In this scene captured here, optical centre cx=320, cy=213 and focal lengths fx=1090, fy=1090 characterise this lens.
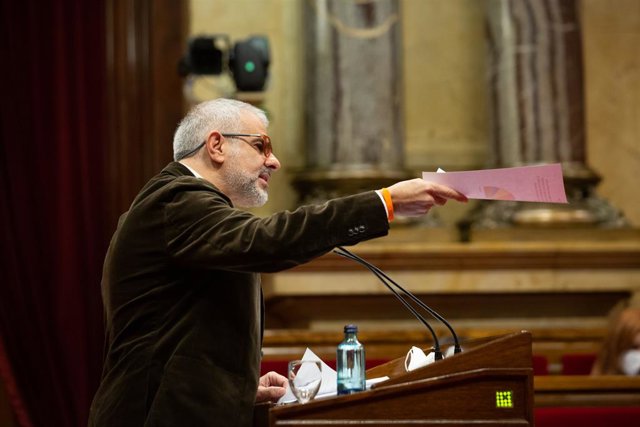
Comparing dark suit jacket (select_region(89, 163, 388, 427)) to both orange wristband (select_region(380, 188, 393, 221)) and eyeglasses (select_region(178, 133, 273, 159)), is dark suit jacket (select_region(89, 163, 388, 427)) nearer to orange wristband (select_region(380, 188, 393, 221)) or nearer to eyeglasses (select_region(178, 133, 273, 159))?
orange wristband (select_region(380, 188, 393, 221))

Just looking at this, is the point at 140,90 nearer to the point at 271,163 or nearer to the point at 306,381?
the point at 271,163

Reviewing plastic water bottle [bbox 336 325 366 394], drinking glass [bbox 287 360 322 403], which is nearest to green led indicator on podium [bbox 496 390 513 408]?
plastic water bottle [bbox 336 325 366 394]

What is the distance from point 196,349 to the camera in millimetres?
2490

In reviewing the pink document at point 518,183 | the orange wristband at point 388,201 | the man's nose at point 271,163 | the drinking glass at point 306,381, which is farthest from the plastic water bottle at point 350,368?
the man's nose at point 271,163

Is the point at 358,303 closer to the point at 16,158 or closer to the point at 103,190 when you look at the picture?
the point at 103,190

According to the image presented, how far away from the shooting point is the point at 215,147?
277 centimetres

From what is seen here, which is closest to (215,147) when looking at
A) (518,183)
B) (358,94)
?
(518,183)

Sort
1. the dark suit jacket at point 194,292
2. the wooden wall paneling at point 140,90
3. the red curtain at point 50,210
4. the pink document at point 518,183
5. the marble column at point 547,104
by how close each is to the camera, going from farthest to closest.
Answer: the marble column at point 547,104 → the wooden wall paneling at point 140,90 → the red curtain at point 50,210 → the dark suit jacket at point 194,292 → the pink document at point 518,183

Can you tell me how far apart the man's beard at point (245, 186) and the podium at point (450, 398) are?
66cm

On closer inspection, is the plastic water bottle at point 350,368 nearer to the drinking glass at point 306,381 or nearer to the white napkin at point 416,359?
the drinking glass at point 306,381

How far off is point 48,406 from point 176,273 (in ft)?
12.5

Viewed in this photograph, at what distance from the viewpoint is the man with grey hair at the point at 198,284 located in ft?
7.88

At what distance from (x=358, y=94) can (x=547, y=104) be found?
3.75 ft

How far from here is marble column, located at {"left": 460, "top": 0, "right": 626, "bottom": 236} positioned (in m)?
6.56
